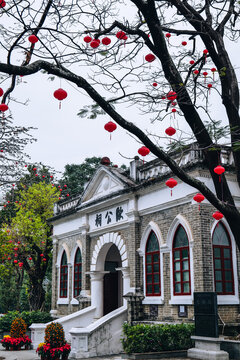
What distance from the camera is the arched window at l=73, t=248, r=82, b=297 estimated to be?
19.0 meters

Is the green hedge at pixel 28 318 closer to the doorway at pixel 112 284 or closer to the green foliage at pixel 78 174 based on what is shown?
the doorway at pixel 112 284

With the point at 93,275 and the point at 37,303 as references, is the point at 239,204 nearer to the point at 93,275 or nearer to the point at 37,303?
the point at 93,275

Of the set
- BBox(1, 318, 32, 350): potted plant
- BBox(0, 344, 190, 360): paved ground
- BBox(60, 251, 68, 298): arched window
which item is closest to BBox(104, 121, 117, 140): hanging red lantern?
BBox(0, 344, 190, 360): paved ground

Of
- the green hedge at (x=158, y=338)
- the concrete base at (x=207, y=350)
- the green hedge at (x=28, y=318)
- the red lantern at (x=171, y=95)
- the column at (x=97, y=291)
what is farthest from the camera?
the green hedge at (x=28, y=318)

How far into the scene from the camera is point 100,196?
17.7m

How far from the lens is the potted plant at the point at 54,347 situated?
13.1 meters

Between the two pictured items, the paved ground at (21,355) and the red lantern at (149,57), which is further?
the paved ground at (21,355)

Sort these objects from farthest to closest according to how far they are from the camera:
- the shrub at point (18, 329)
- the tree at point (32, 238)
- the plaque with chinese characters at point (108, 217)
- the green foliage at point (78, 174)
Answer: the green foliage at point (78, 174) → the tree at point (32, 238) → the shrub at point (18, 329) → the plaque with chinese characters at point (108, 217)

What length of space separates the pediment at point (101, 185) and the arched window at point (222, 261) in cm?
446

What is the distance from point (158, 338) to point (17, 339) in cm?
705

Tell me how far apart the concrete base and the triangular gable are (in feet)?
21.6

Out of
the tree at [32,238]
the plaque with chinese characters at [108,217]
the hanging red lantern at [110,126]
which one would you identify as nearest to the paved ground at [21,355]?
the plaque with chinese characters at [108,217]

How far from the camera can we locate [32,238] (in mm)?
22531

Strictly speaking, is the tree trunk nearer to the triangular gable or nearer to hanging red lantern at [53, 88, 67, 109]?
the triangular gable
